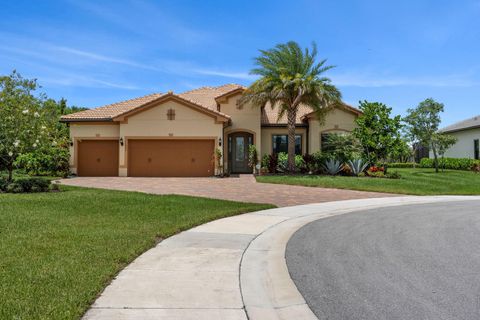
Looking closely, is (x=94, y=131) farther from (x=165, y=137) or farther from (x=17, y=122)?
(x=17, y=122)

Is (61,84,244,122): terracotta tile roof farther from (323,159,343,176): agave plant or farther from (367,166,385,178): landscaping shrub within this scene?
(367,166,385,178): landscaping shrub

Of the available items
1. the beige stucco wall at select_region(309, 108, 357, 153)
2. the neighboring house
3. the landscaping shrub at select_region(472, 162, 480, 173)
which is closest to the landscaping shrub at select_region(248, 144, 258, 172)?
the neighboring house

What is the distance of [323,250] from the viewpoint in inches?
273

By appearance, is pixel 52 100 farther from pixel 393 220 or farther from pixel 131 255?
pixel 393 220

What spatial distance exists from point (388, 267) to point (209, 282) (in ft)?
9.02

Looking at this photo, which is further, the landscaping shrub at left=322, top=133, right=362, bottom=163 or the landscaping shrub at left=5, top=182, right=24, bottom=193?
the landscaping shrub at left=322, top=133, right=362, bottom=163

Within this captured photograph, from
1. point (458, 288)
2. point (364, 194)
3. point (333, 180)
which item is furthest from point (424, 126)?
point (458, 288)

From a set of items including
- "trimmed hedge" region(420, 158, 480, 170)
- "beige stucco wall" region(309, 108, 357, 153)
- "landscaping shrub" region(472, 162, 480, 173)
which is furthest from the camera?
"trimmed hedge" region(420, 158, 480, 170)

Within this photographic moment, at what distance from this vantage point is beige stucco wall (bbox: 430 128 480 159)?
32884 mm

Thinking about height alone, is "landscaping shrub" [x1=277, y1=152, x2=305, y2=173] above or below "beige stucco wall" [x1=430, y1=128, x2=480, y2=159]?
below

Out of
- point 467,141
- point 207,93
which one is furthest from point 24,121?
point 467,141

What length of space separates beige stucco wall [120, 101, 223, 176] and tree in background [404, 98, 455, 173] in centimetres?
1485

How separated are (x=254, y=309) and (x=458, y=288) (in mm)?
2681

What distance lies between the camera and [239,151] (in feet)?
87.1
